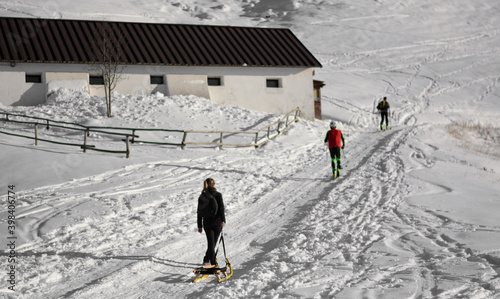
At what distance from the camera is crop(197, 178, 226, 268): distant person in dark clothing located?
26.4ft

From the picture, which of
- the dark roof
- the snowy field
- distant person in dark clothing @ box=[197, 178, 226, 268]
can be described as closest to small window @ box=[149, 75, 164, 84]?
the dark roof

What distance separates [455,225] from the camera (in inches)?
398

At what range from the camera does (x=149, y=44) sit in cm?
2995

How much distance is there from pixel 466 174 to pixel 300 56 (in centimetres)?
1704

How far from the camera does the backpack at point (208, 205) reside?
805cm

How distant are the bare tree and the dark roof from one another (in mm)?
124

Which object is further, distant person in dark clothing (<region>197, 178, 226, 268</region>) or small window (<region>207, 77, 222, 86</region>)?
small window (<region>207, 77, 222, 86</region>)

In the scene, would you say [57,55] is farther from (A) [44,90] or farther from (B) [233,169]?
(B) [233,169]

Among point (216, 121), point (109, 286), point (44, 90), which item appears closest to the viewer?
point (109, 286)

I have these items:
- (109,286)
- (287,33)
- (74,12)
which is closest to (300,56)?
(287,33)

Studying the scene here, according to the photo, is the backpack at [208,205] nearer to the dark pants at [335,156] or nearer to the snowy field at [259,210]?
the snowy field at [259,210]

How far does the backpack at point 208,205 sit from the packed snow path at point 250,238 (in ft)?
3.30

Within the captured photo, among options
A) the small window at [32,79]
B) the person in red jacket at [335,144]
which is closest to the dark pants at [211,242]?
the person in red jacket at [335,144]

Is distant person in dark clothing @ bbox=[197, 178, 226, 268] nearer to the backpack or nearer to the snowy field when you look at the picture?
the backpack
